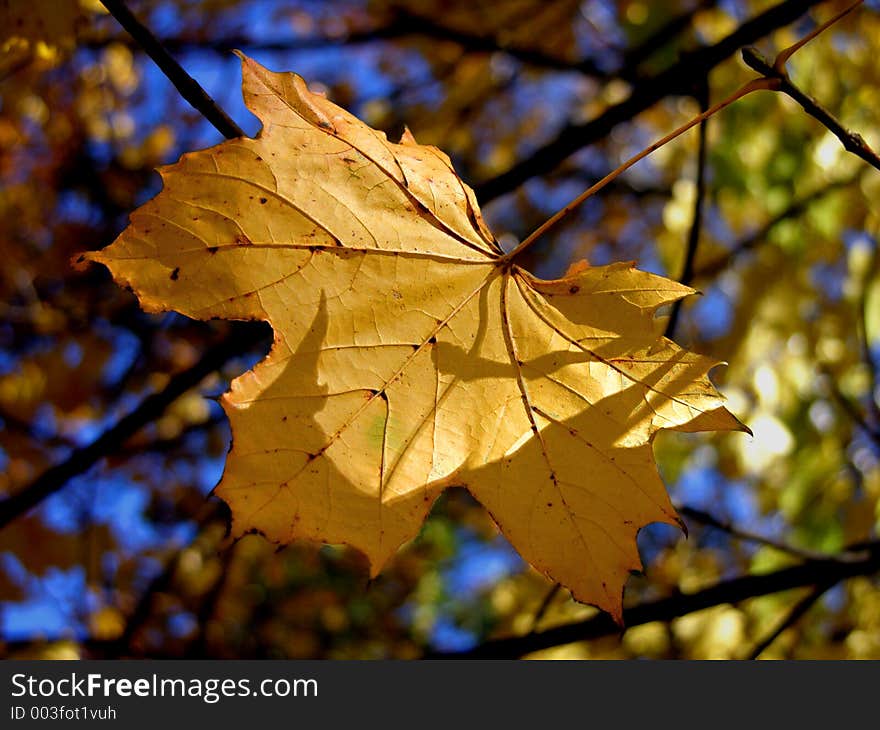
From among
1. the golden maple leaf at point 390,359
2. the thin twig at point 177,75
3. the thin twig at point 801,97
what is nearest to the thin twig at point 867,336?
the thin twig at point 801,97

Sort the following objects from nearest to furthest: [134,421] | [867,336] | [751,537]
Answer: [134,421]
[751,537]
[867,336]

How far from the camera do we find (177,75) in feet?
3.21

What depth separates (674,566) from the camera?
3.87m

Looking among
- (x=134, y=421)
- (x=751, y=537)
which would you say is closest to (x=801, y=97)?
(x=751, y=537)

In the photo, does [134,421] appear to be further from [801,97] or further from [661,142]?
[801,97]

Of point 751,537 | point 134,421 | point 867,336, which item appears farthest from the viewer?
point 867,336

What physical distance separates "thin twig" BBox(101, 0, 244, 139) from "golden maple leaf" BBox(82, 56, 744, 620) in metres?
0.11

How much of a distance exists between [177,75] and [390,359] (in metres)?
0.45

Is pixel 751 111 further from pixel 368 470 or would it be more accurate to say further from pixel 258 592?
pixel 258 592

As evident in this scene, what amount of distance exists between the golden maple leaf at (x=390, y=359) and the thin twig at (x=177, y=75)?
0.35ft

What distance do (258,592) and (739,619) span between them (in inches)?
151

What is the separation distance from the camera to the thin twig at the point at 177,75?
0.98 metres

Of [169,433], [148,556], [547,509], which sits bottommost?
[547,509]

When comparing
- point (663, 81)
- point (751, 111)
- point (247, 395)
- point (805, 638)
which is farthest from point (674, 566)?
point (247, 395)
